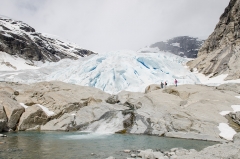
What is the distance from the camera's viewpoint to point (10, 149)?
14602 millimetres

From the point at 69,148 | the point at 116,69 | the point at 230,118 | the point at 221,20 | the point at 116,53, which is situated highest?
the point at 221,20

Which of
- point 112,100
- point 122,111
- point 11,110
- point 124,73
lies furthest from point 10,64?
point 122,111

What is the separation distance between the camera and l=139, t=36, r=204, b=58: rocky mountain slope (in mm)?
159000

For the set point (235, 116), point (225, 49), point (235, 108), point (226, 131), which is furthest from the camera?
point (225, 49)

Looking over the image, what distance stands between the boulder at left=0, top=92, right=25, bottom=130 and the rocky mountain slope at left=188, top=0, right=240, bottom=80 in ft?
134

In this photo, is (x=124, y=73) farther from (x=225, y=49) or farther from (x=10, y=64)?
(x=10, y=64)

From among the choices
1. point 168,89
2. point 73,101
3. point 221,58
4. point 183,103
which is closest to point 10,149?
point 73,101

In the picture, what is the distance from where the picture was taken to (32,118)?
26.7 m

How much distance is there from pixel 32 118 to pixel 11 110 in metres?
2.52

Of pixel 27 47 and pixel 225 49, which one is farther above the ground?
pixel 27 47

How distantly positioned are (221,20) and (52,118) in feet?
228

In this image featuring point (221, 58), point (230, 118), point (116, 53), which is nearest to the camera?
point (230, 118)

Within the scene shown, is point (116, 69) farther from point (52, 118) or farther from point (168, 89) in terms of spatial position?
point (52, 118)

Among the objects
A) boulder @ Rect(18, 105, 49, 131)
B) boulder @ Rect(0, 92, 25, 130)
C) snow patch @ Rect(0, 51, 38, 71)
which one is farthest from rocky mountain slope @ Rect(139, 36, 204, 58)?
boulder @ Rect(0, 92, 25, 130)
